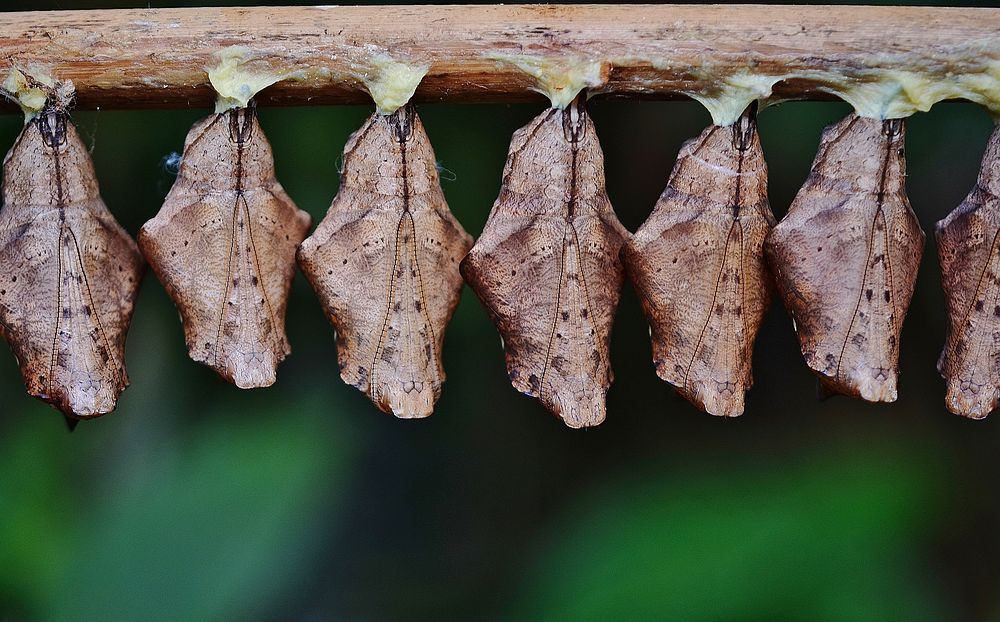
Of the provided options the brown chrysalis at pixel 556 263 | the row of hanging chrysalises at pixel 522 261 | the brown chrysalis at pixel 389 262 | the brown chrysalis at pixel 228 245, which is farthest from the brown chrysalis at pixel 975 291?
the brown chrysalis at pixel 228 245

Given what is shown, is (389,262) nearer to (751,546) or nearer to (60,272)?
(60,272)

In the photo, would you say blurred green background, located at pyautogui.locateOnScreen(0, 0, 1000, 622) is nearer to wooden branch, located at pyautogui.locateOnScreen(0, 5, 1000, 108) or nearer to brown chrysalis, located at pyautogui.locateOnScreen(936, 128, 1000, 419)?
brown chrysalis, located at pyautogui.locateOnScreen(936, 128, 1000, 419)

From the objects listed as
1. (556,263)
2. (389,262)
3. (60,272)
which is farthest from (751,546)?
(60,272)

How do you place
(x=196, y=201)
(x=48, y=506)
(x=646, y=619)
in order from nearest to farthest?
(x=196, y=201), (x=646, y=619), (x=48, y=506)

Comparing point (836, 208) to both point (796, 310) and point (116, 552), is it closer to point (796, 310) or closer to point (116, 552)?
point (796, 310)

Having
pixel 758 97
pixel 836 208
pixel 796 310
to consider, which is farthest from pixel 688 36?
pixel 796 310

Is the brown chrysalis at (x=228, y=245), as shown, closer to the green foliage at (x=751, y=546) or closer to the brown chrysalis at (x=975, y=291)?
the green foliage at (x=751, y=546)
